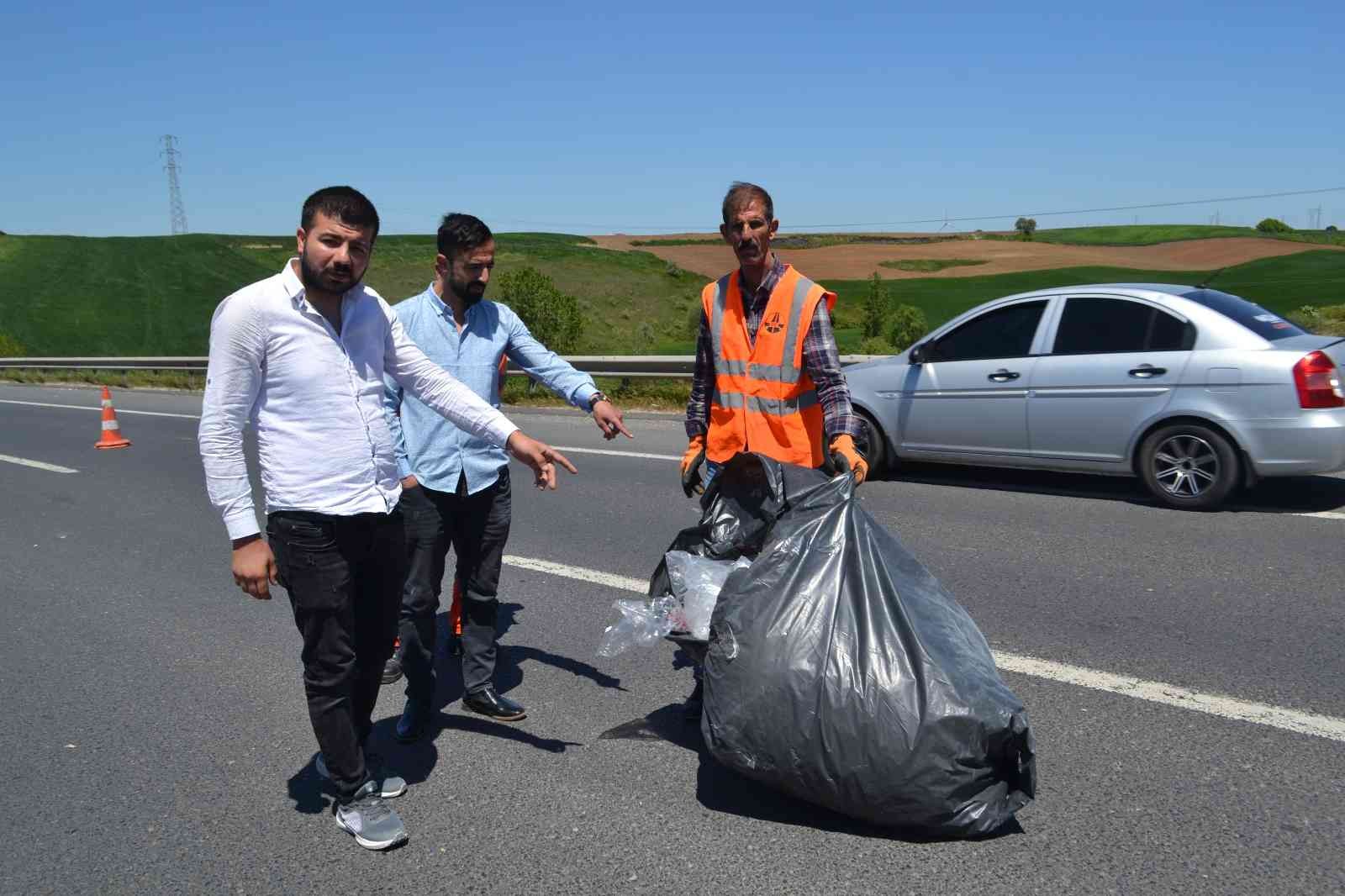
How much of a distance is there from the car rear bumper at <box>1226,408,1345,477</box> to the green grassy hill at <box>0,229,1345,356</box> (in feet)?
70.1

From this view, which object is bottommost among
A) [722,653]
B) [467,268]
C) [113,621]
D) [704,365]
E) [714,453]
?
[113,621]

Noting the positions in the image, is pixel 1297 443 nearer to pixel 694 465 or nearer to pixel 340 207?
pixel 694 465

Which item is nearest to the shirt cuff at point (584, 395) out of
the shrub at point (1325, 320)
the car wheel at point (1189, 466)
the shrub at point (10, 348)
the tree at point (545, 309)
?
the car wheel at point (1189, 466)

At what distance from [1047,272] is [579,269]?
29138 millimetres

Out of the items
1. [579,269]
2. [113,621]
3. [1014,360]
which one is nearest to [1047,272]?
[579,269]

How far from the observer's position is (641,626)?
12.5ft

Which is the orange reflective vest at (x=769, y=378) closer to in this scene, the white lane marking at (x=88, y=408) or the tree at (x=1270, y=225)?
the white lane marking at (x=88, y=408)

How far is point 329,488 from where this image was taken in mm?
3281

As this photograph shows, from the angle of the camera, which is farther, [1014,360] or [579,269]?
[579,269]

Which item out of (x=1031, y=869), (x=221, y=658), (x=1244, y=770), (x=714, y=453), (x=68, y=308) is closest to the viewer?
(x=1031, y=869)

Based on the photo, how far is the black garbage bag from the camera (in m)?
3.20

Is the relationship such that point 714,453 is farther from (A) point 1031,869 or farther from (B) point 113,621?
(B) point 113,621

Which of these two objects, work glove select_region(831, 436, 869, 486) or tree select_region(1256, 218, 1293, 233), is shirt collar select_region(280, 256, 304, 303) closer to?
work glove select_region(831, 436, 869, 486)

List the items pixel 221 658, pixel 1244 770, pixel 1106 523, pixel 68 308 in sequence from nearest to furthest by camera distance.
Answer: pixel 1244 770 < pixel 221 658 < pixel 1106 523 < pixel 68 308
